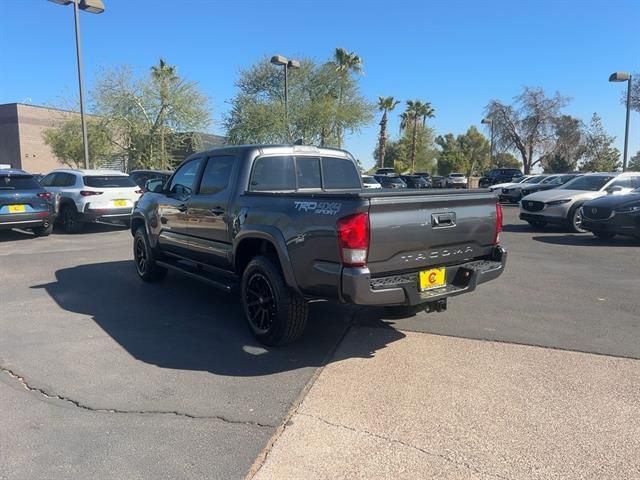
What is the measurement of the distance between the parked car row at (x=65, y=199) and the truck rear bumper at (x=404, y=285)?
33.6 ft

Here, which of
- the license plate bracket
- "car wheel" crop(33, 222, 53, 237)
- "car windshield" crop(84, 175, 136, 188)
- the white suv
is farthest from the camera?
"car windshield" crop(84, 175, 136, 188)

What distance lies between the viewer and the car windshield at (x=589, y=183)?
13766 mm

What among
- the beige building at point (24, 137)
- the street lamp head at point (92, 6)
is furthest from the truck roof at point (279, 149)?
the beige building at point (24, 137)

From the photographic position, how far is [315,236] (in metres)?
4.06

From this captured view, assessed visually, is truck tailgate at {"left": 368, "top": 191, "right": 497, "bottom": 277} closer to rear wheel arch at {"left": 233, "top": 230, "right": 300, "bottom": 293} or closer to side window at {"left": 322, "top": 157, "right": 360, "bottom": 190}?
rear wheel arch at {"left": 233, "top": 230, "right": 300, "bottom": 293}

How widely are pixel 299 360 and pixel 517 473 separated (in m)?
2.12

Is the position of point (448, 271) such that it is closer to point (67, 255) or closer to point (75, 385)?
point (75, 385)

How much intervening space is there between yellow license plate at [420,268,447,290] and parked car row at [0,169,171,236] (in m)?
10.2

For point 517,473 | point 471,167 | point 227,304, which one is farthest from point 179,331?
point 471,167

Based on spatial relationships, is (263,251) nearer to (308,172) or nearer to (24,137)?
(308,172)

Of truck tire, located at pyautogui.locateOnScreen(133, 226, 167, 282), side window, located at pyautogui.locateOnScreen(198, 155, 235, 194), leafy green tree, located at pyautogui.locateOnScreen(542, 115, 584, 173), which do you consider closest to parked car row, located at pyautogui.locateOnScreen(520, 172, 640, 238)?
side window, located at pyautogui.locateOnScreen(198, 155, 235, 194)

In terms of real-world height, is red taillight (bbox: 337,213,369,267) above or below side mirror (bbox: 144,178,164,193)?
below

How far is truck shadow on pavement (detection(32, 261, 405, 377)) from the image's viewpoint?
4.50 metres

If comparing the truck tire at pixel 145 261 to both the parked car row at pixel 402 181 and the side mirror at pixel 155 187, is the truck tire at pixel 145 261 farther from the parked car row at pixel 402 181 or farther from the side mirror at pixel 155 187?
the parked car row at pixel 402 181
